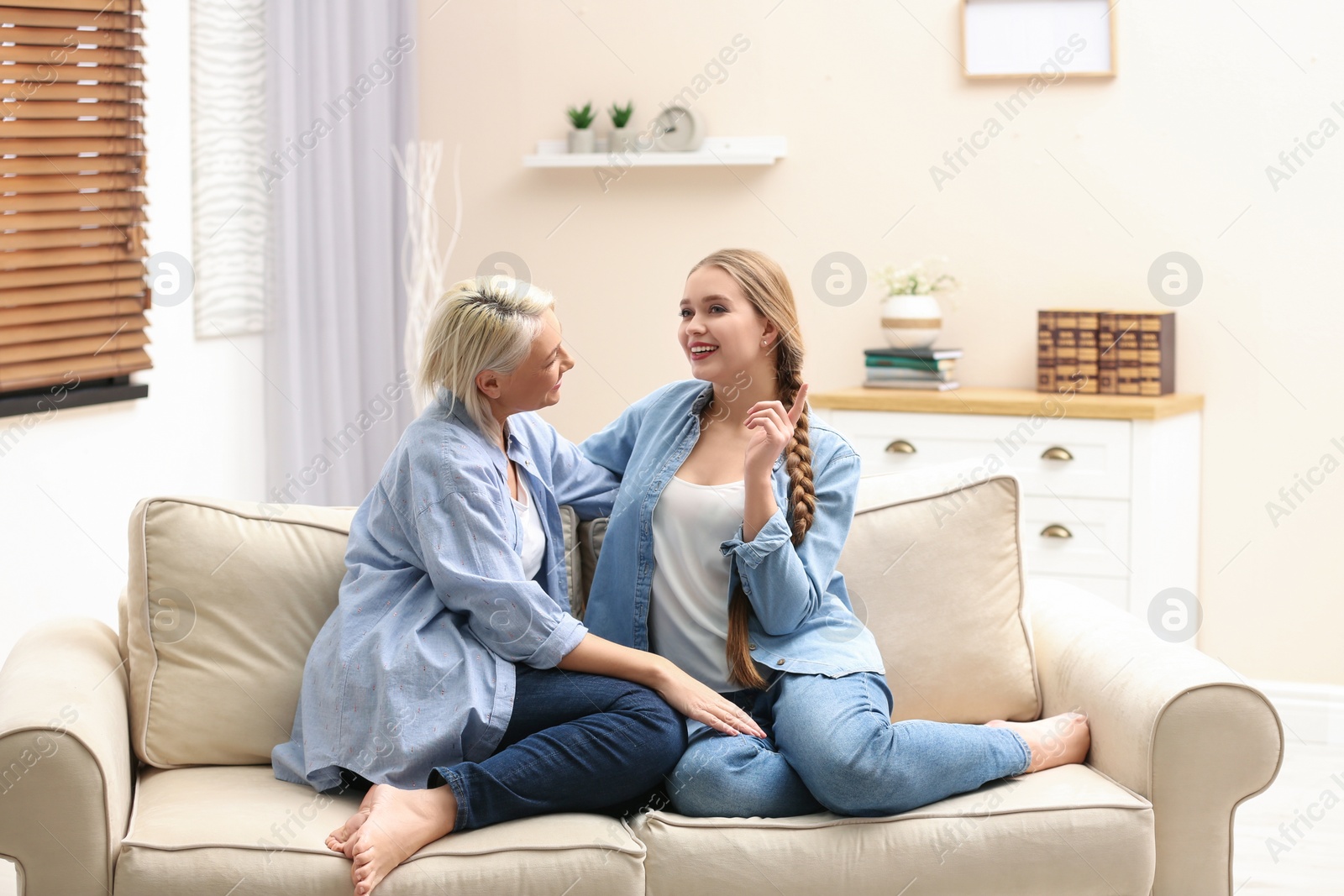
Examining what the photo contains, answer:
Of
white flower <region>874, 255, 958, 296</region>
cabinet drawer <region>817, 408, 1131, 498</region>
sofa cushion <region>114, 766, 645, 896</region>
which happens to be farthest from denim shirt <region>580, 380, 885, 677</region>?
white flower <region>874, 255, 958, 296</region>

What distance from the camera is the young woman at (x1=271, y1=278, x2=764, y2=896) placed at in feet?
6.01

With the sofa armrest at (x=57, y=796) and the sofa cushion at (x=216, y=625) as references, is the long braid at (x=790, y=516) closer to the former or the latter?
the sofa cushion at (x=216, y=625)

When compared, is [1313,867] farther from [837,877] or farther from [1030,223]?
[1030,223]

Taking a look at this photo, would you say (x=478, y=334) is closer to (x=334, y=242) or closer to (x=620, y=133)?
(x=334, y=242)

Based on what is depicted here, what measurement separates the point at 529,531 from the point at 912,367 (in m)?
1.72

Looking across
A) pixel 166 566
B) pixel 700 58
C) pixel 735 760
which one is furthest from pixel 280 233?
pixel 735 760

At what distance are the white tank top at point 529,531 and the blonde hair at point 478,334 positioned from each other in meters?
0.13

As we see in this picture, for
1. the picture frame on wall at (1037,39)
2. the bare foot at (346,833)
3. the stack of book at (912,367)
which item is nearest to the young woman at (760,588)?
the bare foot at (346,833)

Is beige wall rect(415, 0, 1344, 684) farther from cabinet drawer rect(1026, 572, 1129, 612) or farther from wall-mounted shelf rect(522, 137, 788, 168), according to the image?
cabinet drawer rect(1026, 572, 1129, 612)

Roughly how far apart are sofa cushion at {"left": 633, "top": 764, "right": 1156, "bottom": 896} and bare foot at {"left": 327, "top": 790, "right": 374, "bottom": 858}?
371 millimetres

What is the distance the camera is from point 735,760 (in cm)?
188

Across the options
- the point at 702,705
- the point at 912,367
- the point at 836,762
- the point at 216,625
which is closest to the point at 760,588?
the point at 702,705

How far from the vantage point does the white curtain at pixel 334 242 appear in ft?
11.6

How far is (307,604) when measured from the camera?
82.2 inches
